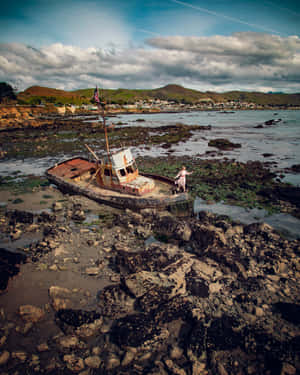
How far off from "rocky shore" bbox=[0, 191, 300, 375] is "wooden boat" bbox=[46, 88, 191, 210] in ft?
8.09

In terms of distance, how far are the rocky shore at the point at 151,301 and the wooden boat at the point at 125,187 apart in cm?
246

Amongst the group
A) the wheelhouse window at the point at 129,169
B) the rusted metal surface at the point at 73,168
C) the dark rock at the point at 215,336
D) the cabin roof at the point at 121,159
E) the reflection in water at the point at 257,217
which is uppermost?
the cabin roof at the point at 121,159

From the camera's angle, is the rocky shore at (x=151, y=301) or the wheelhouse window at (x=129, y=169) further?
the wheelhouse window at (x=129, y=169)

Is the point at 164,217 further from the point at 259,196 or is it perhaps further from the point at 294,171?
the point at 294,171

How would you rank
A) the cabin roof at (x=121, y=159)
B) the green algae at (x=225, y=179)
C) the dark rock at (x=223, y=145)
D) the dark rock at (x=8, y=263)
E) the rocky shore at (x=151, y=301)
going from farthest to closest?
the dark rock at (x=223, y=145), the green algae at (x=225, y=179), the cabin roof at (x=121, y=159), the dark rock at (x=8, y=263), the rocky shore at (x=151, y=301)

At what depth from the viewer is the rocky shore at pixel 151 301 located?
22.2 feet

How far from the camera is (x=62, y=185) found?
20.9 metres

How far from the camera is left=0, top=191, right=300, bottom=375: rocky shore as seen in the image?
6.75 metres

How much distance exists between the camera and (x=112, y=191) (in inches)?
715

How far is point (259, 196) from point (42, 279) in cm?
1854

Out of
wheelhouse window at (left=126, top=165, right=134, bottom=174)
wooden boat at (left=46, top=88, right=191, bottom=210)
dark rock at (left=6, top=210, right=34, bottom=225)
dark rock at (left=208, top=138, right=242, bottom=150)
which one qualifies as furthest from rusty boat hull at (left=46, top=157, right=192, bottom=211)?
dark rock at (left=208, top=138, right=242, bottom=150)

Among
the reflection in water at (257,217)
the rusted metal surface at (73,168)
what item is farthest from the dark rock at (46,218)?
the reflection in water at (257,217)

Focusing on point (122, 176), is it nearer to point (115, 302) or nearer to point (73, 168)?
point (73, 168)

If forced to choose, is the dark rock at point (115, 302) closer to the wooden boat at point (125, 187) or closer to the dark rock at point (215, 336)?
the dark rock at point (215, 336)
